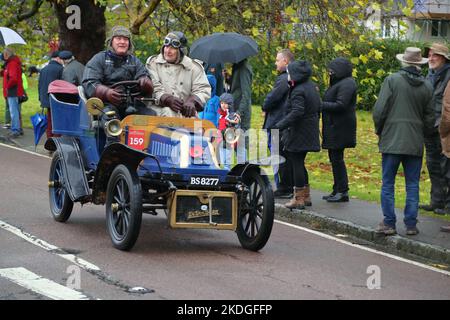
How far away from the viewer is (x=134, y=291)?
26.0 feet

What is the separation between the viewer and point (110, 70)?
10.8 meters

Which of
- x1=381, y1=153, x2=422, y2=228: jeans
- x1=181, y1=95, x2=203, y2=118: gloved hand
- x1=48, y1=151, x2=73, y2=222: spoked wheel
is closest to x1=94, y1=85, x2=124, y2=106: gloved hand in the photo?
x1=181, y1=95, x2=203, y2=118: gloved hand

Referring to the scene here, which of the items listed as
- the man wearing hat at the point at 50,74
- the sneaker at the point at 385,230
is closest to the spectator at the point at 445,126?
the sneaker at the point at 385,230

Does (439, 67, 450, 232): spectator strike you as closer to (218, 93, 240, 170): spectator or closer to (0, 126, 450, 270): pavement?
(0, 126, 450, 270): pavement

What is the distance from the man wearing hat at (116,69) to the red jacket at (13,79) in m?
11.7

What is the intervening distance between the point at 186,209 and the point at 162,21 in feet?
38.4

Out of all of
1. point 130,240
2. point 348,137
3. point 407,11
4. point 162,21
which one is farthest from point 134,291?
point 162,21

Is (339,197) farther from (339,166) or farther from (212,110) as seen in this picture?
(212,110)

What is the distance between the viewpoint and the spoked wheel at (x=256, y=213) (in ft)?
32.0

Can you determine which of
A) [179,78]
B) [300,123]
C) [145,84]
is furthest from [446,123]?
[145,84]

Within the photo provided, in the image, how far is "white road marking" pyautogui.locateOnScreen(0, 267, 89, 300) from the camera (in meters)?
7.68

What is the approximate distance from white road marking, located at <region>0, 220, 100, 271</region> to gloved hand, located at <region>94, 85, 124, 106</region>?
5.45 ft

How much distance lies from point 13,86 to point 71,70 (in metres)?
4.62
